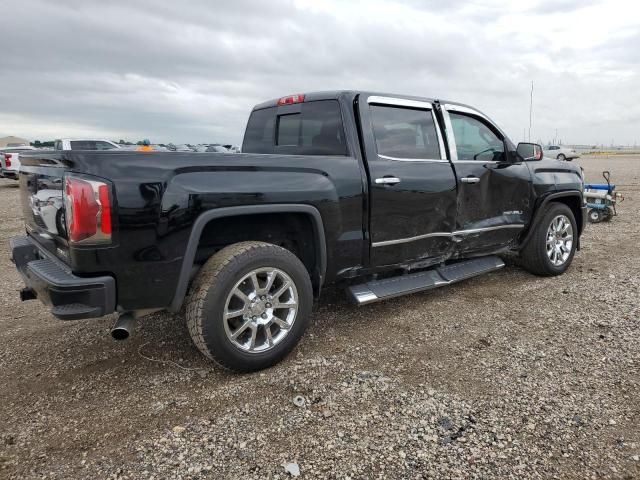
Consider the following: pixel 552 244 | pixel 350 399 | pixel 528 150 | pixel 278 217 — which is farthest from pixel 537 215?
pixel 350 399

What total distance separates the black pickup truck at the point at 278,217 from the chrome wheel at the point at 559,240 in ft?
1.51

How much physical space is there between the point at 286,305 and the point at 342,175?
1.00 metres

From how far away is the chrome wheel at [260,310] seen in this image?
281 centimetres

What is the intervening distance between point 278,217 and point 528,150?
2.79 metres

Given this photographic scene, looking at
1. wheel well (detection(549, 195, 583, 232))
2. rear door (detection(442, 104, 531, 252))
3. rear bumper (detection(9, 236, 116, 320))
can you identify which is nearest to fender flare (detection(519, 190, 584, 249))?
rear door (detection(442, 104, 531, 252))

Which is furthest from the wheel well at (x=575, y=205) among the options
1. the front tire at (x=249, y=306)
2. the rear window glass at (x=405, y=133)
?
the front tire at (x=249, y=306)

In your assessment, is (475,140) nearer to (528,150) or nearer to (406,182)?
(528,150)

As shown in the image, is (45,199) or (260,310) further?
(260,310)

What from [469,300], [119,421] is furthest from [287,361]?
[469,300]

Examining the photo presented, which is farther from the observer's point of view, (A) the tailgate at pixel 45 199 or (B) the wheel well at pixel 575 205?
(B) the wheel well at pixel 575 205

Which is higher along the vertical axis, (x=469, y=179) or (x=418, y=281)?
(x=469, y=179)

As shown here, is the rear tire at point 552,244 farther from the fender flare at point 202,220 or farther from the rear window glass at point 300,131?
the fender flare at point 202,220

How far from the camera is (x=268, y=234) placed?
324 centimetres

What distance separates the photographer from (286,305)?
297cm
